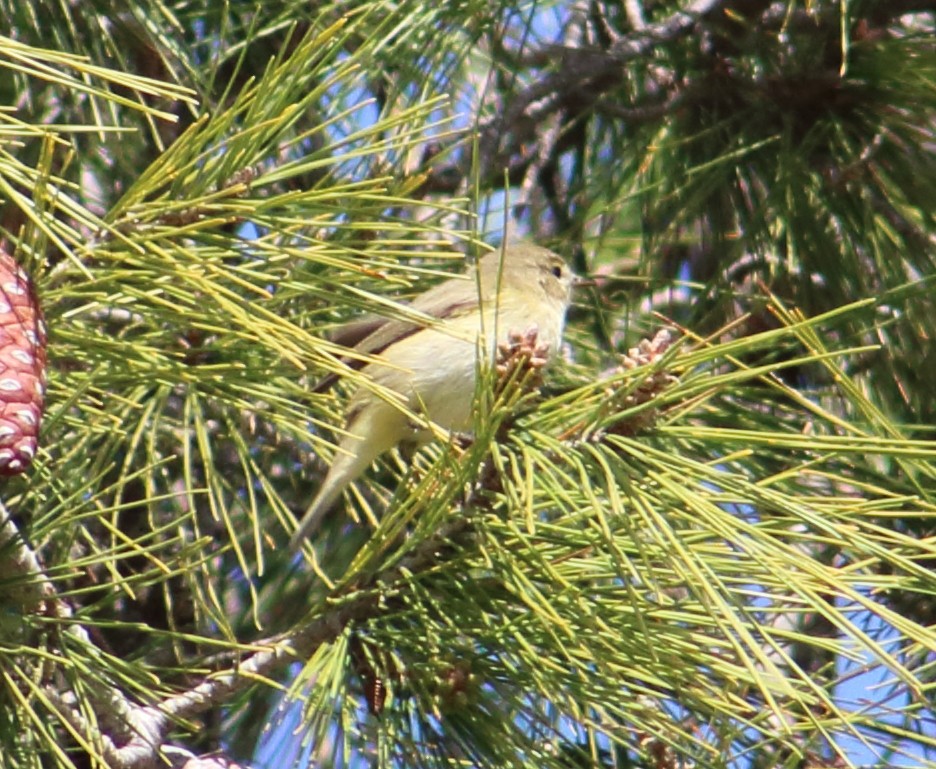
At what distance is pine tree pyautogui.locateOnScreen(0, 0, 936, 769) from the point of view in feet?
6.22

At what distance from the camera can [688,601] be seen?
Result: 218cm

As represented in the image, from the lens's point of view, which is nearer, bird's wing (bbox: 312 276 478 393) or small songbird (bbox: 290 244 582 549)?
small songbird (bbox: 290 244 582 549)

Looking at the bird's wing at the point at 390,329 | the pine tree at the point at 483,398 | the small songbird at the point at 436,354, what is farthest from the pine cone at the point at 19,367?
the bird's wing at the point at 390,329

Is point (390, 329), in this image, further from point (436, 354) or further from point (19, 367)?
point (19, 367)

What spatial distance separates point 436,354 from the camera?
3225mm

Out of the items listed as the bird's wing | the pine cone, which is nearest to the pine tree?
the pine cone

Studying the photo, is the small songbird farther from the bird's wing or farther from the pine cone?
the pine cone

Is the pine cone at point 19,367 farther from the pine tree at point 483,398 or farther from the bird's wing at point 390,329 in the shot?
the bird's wing at point 390,329

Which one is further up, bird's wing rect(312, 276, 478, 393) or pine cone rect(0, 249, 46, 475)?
pine cone rect(0, 249, 46, 475)

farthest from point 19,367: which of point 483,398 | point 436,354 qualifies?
point 436,354

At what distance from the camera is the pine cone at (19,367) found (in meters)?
1.79

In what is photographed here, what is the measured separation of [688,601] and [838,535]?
49 centimetres

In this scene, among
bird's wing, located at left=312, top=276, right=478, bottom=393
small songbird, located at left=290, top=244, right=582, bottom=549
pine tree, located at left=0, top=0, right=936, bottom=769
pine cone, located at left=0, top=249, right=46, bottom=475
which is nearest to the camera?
pine cone, located at left=0, top=249, right=46, bottom=475

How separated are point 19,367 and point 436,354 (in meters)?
1.47
